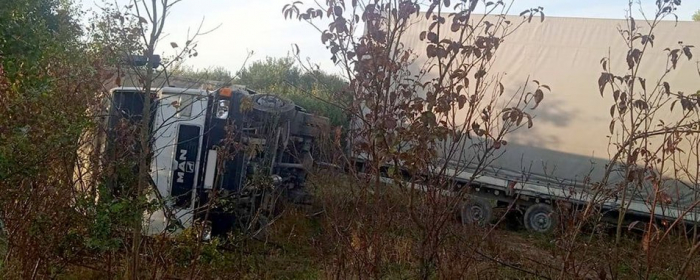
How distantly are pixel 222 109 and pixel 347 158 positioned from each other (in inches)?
160

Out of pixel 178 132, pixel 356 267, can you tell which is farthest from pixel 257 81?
pixel 356 267

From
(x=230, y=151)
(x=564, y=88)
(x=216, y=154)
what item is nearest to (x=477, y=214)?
(x=564, y=88)

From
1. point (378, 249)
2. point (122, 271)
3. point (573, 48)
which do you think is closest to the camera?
point (378, 249)

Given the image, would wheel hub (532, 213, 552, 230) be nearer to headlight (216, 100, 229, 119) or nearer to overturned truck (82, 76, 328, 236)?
overturned truck (82, 76, 328, 236)

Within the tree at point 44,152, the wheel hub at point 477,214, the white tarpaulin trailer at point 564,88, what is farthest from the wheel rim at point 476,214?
the tree at point 44,152

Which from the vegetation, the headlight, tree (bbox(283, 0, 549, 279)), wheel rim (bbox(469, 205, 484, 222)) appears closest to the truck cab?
the headlight

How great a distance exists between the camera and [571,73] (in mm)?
11812

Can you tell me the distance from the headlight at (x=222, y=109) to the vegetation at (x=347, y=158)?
2125 millimetres

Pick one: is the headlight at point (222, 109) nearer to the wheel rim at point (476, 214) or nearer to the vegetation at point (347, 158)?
the vegetation at point (347, 158)

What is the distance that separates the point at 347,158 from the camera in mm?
4434

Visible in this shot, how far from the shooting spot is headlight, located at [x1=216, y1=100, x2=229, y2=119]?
26.7ft

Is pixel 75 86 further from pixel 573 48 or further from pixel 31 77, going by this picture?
pixel 573 48

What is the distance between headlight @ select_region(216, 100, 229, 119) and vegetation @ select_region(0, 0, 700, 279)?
2.13 m

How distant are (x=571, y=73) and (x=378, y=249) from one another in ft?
27.7
